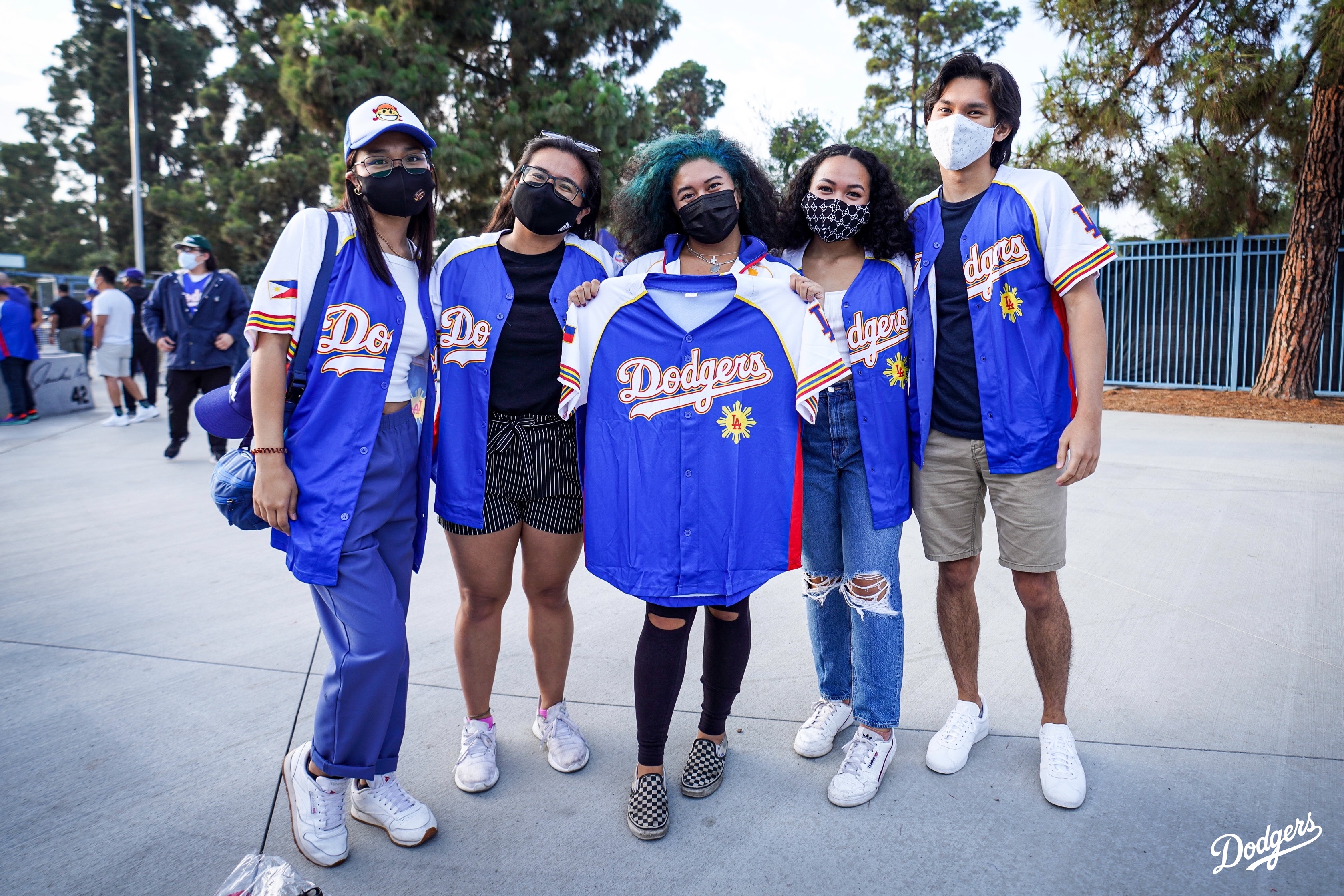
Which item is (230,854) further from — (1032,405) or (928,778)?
(1032,405)

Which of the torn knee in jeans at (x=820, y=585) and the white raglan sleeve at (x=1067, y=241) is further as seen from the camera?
the torn knee in jeans at (x=820, y=585)

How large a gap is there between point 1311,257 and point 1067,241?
10602 millimetres

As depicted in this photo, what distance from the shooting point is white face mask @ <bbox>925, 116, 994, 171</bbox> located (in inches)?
110

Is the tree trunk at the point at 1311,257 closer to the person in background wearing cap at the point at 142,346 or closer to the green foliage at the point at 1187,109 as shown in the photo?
the green foliage at the point at 1187,109

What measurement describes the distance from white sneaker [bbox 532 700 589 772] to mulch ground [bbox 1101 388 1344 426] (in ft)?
25.9

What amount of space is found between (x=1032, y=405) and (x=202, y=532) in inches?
208

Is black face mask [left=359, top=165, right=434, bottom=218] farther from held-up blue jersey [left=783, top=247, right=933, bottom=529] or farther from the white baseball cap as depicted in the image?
held-up blue jersey [left=783, top=247, right=933, bottom=529]

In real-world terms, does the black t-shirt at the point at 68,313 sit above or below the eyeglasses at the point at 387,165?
above

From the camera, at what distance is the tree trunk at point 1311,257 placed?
10188mm

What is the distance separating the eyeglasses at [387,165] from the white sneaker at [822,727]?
2.24m

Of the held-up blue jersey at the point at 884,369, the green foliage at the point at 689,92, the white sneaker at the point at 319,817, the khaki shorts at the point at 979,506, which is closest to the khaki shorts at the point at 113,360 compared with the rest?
the white sneaker at the point at 319,817

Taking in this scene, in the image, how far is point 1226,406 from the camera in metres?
10.7

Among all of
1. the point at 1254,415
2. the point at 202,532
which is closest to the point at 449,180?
the point at 202,532

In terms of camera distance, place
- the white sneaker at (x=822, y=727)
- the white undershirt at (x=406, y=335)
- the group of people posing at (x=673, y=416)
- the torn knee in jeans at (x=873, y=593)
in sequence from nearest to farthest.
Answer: the group of people posing at (x=673, y=416) → the white undershirt at (x=406, y=335) → the torn knee in jeans at (x=873, y=593) → the white sneaker at (x=822, y=727)
